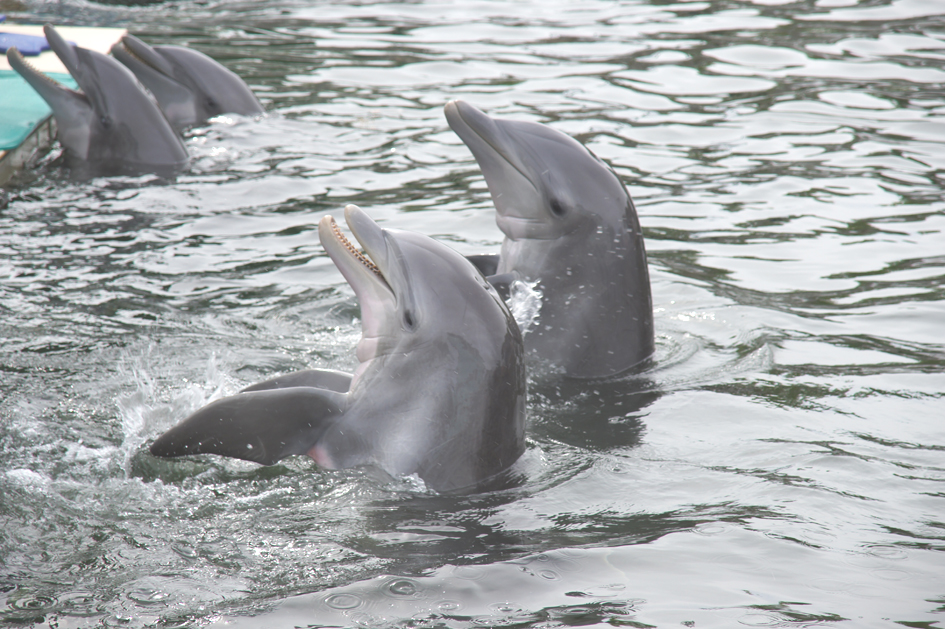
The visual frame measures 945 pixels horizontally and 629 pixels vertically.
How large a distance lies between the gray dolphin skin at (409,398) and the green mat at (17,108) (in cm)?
563

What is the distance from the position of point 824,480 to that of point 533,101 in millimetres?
7858

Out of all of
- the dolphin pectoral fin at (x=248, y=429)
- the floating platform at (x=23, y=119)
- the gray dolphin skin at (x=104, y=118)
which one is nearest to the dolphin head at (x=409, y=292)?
the dolphin pectoral fin at (x=248, y=429)

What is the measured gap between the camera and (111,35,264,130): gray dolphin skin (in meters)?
10.4

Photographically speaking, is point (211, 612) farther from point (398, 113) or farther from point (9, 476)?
point (398, 113)

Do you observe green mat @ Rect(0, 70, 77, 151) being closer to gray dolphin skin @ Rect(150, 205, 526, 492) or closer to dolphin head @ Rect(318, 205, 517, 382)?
dolphin head @ Rect(318, 205, 517, 382)

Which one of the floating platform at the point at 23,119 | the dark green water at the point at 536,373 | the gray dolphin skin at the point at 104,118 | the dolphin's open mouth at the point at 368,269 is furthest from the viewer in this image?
the gray dolphin skin at the point at 104,118

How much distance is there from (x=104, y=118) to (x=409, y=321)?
5.70 metres

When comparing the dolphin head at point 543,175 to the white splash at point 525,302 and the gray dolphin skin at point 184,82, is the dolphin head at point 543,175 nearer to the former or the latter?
the white splash at point 525,302

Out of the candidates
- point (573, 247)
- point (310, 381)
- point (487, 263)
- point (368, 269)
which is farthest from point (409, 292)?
point (487, 263)

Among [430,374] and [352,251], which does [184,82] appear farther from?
[430,374]

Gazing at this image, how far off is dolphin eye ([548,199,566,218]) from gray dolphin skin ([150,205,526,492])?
1323 millimetres

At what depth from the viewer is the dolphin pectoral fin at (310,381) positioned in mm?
4777

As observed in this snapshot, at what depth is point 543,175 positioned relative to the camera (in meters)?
5.83

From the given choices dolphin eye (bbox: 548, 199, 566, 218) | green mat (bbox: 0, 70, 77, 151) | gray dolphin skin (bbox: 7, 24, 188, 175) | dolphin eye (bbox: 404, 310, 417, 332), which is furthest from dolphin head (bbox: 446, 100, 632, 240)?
green mat (bbox: 0, 70, 77, 151)
